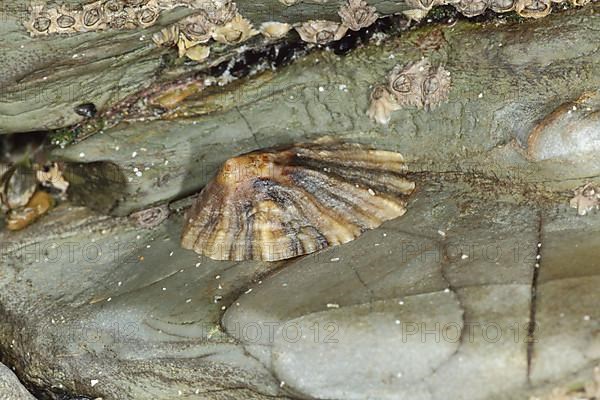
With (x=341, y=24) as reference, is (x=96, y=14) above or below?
above

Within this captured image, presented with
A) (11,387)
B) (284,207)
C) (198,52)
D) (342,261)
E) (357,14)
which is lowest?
(11,387)

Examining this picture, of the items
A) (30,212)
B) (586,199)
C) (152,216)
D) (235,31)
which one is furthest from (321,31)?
(30,212)

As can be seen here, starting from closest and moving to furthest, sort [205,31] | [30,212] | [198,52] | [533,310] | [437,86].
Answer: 1. [533,310]
2. [205,31]
3. [437,86]
4. [198,52]
5. [30,212]

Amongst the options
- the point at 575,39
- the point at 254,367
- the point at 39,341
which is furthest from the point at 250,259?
the point at 575,39

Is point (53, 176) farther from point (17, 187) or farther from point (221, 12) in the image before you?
point (221, 12)

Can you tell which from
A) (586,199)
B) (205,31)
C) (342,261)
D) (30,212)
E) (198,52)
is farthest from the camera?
(30,212)

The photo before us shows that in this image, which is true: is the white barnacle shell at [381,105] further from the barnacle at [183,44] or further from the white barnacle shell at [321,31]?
the barnacle at [183,44]

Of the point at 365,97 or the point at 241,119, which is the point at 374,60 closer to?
the point at 365,97
